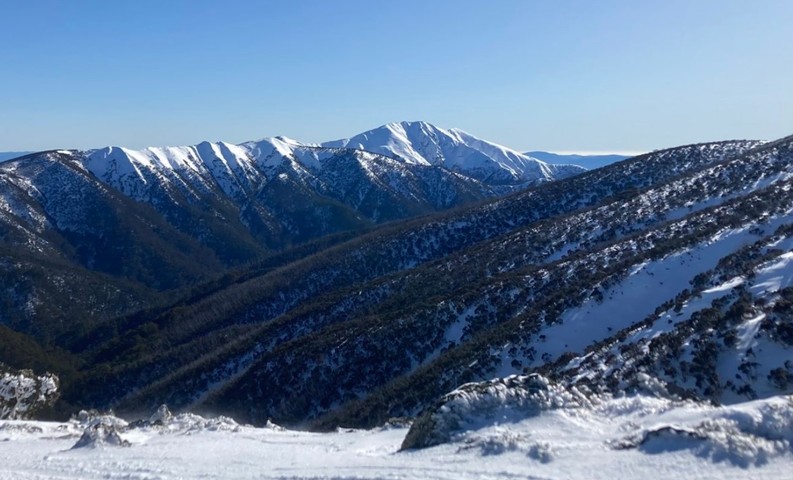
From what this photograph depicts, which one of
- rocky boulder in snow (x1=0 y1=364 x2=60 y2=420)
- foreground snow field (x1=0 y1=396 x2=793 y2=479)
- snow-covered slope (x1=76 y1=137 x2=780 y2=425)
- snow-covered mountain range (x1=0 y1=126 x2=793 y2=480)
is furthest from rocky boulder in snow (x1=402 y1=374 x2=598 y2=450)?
rocky boulder in snow (x1=0 y1=364 x2=60 y2=420)

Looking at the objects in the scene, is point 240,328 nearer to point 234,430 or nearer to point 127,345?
point 127,345

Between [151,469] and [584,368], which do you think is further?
[584,368]

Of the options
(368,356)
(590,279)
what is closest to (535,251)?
(590,279)

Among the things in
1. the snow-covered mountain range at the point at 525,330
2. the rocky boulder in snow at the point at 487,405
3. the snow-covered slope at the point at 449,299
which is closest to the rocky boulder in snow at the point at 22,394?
the snow-covered slope at the point at 449,299

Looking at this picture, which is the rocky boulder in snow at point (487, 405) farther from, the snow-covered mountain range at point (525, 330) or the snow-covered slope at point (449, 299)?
the snow-covered slope at point (449, 299)

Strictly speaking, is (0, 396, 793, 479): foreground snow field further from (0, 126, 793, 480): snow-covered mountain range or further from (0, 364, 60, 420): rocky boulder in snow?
(0, 364, 60, 420): rocky boulder in snow

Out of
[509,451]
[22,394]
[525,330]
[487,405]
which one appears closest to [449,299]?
[525,330]

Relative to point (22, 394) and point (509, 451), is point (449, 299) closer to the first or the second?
point (22, 394)

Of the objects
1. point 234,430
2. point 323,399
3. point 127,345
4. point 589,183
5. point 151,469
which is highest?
point 589,183
